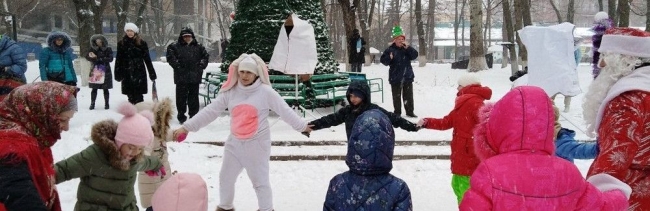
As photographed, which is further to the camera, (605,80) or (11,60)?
(11,60)

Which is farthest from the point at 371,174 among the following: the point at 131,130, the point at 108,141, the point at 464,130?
the point at 464,130

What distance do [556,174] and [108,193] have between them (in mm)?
2662

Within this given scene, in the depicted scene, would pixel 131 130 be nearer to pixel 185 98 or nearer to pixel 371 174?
pixel 371 174

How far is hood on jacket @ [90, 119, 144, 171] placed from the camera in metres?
3.54

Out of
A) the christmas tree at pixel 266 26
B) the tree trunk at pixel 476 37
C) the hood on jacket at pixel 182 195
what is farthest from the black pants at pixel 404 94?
the tree trunk at pixel 476 37

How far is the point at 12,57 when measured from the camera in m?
9.01

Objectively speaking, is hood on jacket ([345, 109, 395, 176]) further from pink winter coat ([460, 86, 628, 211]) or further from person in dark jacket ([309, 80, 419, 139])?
person in dark jacket ([309, 80, 419, 139])

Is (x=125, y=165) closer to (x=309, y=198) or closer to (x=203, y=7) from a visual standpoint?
(x=309, y=198)

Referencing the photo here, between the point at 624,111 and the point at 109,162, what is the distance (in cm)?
295

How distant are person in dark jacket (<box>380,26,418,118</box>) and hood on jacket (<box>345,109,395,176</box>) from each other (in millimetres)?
8654

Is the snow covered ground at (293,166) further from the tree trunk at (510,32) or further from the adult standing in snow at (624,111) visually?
the tree trunk at (510,32)

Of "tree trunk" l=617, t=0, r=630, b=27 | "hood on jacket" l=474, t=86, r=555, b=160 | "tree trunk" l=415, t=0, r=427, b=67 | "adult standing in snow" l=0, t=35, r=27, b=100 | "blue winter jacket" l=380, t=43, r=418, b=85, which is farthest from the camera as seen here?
"tree trunk" l=415, t=0, r=427, b=67

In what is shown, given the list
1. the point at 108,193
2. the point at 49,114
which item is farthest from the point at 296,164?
the point at 49,114

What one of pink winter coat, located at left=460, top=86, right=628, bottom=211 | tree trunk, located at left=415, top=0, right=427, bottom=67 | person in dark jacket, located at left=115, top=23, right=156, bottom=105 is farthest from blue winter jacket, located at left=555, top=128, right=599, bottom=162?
tree trunk, located at left=415, top=0, right=427, bottom=67
